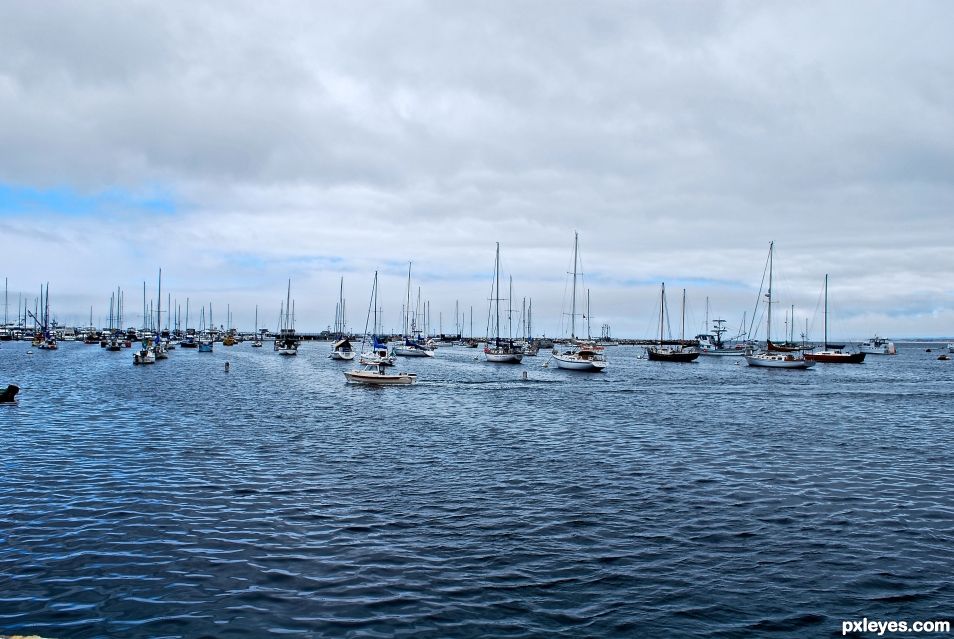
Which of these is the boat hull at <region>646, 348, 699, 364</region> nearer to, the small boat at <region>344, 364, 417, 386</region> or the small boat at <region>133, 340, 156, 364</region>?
the small boat at <region>344, 364, 417, 386</region>

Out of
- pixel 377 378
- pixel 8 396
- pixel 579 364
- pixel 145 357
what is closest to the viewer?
pixel 8 396

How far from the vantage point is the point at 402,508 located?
61.4 feet

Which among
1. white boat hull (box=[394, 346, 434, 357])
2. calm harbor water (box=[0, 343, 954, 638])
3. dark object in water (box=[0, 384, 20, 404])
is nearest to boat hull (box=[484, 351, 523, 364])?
white boat hull (box=[394, 346, 434, 357])

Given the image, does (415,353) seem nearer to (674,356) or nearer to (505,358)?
(505,358)

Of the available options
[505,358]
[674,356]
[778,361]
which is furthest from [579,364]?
[674,356]

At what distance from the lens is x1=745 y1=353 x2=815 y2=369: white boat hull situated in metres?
104

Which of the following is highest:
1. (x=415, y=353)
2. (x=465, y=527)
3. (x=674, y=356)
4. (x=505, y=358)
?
(x=465, y=527)

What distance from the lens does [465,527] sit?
16.9 m

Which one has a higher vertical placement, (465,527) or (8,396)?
(8,396)

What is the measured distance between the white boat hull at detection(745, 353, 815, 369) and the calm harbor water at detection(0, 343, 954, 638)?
70.8 m

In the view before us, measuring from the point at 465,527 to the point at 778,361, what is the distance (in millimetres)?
103081

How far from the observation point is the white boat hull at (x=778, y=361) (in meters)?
104

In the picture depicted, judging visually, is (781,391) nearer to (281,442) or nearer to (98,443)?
(281,442)

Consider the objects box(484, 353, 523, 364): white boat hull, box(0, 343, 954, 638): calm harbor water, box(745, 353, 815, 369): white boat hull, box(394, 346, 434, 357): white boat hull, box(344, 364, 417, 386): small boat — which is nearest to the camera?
box(0, 343, 954, 638): calm harbor water
